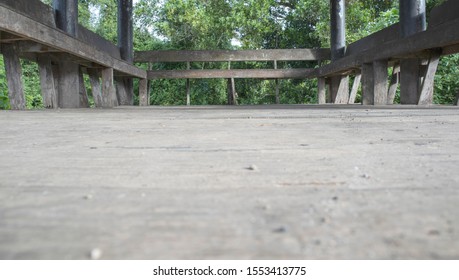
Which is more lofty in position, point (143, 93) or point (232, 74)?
point (232, 74)

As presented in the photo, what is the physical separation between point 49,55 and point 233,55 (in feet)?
17.6

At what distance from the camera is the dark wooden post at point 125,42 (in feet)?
30.0

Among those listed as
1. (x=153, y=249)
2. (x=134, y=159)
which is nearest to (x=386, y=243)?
(x=153, y=249)

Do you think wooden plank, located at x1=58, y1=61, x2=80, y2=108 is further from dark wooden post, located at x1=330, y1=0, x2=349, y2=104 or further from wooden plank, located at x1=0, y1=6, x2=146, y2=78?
Result: dark wooden post, located at x1=330, y1=0, x2=349, y2=104

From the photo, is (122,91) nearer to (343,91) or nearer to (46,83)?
(46,83)

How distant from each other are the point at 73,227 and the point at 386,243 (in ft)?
1.26

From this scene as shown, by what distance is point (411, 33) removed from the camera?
5.81m

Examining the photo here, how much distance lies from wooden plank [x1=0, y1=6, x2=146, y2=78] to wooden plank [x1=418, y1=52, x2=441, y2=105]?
4149 millimetres

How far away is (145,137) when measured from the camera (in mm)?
1851

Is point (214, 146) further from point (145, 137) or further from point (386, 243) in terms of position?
point (386, 243)

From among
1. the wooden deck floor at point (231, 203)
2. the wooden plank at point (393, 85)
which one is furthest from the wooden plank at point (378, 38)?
the wooden deck floor at point (231, 203)

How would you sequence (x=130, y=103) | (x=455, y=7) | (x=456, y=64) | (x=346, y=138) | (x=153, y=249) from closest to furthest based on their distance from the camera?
(x=153, y=249) < (x=346, y=138) < (x=455, y=7) < (x=456, y=64) < (x=130, y=103)

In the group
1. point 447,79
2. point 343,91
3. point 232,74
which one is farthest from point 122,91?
point 447,79

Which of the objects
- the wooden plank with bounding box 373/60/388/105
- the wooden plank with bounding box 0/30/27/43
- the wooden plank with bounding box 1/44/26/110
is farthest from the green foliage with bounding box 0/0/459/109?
the wooden plank with bounding box 0/30/27/43
